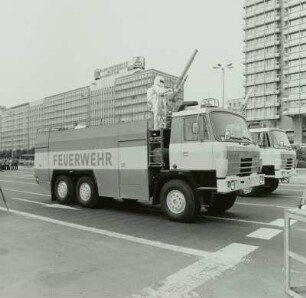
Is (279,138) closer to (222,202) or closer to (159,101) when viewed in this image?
(222,202)

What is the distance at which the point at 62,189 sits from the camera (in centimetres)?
1253

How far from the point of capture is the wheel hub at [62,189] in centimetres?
1240

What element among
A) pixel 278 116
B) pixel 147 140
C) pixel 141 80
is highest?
pixel 141 80

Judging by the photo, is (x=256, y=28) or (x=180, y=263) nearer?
(x=180, y=263)

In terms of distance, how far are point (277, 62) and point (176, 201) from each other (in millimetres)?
85068

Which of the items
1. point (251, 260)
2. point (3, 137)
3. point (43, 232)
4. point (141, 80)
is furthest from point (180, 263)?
point (3, 137)

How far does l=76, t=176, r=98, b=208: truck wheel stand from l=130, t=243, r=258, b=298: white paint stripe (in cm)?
538

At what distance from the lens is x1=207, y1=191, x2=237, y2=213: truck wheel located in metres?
10.6

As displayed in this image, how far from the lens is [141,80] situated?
12238 centimetres

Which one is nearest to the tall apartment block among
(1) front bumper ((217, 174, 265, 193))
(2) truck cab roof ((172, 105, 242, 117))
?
(1) front bumper ((217, 174, 265, 193))

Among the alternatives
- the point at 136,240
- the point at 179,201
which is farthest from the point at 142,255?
the point at 179,201

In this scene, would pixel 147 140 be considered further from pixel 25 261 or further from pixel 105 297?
pixel 105 297

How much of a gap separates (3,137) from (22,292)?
197030 millimetres

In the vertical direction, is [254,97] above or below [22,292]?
above
